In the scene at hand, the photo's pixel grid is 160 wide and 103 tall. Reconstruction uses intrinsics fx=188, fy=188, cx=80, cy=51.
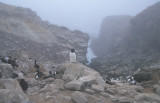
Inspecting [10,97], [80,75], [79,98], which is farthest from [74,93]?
[80,75]

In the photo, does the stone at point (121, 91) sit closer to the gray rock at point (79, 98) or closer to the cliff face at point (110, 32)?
the gray rock at point (79, 98)

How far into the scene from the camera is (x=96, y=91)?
29.6 ft

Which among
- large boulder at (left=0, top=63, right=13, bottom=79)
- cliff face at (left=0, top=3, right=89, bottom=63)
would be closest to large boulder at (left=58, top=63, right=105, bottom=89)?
large boulder at (left=0, top=63, right=13, bottom=79)

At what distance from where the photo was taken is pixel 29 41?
3547 cm

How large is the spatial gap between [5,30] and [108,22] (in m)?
76.2

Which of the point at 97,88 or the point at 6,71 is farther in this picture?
the point at 6,71

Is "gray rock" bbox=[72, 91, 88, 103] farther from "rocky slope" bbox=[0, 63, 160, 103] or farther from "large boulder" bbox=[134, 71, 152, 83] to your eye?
"large boulder" bbox=[134, 71, 152, 83]

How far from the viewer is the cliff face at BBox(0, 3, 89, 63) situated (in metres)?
31.8

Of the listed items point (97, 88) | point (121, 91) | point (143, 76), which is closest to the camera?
point (97, 88)

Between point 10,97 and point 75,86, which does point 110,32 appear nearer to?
point 75,86

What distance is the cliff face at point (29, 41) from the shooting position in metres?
31.8

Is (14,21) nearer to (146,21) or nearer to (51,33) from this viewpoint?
(51,33)

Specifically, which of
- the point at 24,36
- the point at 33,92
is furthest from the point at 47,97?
the point at 24,36

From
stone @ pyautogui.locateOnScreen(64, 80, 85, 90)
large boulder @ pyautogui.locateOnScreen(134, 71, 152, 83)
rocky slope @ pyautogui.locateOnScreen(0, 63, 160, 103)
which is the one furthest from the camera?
large boulder @ pyautogui.locateOnScreen(134, 71, 152, 83)
